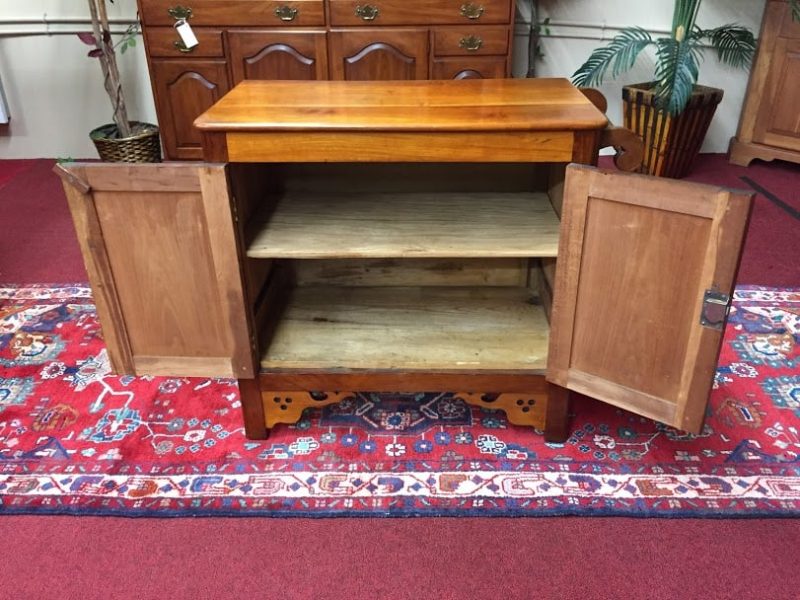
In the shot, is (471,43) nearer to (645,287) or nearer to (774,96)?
(774,96)

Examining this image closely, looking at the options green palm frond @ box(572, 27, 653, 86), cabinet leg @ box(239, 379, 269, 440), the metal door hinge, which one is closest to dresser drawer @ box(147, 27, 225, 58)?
green palm frond @ box(572, 27, 653, 86)

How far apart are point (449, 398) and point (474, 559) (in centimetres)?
53

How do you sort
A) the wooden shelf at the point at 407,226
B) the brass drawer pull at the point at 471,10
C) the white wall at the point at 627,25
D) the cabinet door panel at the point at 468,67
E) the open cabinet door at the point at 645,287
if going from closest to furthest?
the open cabinet door at the point at 645,287, the wooden shelf at the point at 407,226, the brass drawer pull at the point at 471,10, the cabinet door panel at the point at 468,67, the white wall at the point at 627,25

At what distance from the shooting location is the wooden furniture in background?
10.4 ft

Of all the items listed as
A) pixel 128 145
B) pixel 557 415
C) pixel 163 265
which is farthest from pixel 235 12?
pixel 557 415

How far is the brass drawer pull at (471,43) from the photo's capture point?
3035mm

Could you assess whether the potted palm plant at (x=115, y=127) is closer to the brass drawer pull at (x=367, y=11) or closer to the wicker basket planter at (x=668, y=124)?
the brass drawer pull at (x=367, y=11)

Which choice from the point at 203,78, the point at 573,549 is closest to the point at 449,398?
the point at 573,549

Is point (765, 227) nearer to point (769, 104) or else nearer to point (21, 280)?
point (769, 104)

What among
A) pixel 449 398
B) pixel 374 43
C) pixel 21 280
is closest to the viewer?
pixel 449 398

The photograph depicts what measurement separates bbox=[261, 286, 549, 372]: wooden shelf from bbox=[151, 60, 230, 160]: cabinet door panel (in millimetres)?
1729

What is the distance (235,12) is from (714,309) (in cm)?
265

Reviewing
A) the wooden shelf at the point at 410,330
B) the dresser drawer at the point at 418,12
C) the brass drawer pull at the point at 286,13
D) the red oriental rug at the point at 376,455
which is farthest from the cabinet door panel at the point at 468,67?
the red oriental rug at the point at 376,455

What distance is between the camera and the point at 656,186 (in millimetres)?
1172
